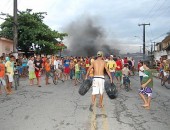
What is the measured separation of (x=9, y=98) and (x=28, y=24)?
2315cm

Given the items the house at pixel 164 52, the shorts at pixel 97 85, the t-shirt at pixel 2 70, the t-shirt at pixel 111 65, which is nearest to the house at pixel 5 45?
the t-shirt at pixel 111 65

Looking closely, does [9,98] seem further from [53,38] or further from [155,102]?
[53,38]

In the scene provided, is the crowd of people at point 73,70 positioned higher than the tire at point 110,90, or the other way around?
the crowd of people at point 73,70

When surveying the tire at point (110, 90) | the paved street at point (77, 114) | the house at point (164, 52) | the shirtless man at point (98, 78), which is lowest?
the paved street at point (77, 114)

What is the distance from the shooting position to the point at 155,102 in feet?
39.7

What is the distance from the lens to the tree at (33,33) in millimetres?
34500

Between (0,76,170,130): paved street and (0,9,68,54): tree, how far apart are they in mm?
21922

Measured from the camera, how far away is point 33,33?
34250 mm

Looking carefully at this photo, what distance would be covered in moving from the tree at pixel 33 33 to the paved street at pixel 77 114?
71.9ft

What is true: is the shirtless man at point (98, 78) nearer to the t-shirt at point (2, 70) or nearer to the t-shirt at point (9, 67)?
the t-shirt at point (2, 70)

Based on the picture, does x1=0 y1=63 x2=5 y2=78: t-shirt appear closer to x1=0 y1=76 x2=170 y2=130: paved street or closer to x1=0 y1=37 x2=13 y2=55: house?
x1=0 y1=76 x2=170 y2=130: paved street

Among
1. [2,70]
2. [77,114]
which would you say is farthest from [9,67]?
[77,114]

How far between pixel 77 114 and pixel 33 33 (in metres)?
25.8

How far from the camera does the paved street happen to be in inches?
316
